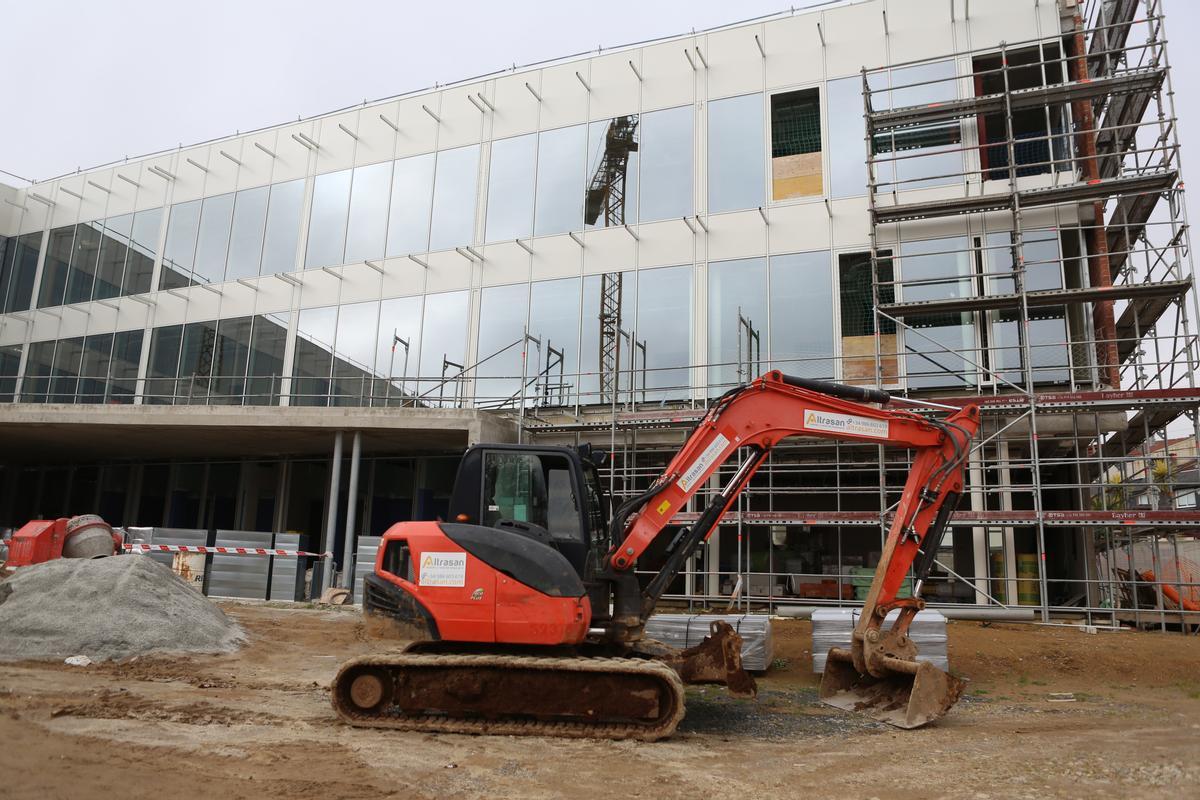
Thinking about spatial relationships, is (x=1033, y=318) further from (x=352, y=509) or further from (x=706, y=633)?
(x=352, y=509)

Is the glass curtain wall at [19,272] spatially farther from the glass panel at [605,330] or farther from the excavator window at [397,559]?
the excavator window at [397,559]

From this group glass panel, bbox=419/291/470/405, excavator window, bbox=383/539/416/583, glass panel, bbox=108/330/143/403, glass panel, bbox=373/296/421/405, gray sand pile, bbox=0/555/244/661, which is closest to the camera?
excavator window, bbox=383/539/416/583

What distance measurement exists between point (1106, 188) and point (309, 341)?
66.6 ft

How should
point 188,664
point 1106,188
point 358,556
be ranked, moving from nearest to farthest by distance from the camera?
point 188,664 < point 1106,188 < point 358,556

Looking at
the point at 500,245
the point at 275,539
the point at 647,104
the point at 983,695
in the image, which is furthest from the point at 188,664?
the point at 647,104

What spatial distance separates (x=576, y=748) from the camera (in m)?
6.80

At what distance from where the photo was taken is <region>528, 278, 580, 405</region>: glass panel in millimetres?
20625

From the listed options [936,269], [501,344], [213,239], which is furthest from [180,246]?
[936,269]

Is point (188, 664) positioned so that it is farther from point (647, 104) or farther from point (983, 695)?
point (647, 104)

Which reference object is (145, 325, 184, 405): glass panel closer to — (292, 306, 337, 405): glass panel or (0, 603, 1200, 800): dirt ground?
(292, 306, 337, 405): glass panel

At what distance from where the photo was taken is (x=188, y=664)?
10.7 m

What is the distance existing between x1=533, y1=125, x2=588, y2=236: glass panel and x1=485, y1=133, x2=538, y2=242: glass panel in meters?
0.32

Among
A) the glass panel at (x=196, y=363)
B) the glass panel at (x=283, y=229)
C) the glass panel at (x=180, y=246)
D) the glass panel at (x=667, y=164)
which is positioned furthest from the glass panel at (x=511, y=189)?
the glass panel at (x=180, y=246)

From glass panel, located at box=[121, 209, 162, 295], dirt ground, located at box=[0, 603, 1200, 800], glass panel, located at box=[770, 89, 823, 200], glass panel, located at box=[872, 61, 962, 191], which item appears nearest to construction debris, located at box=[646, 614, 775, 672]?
dirt ground, located at box=[0, 603, 1200, 800]
